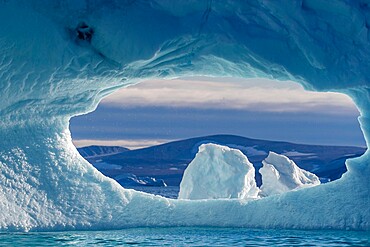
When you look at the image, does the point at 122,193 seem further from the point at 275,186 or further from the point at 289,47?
the point at 275,186

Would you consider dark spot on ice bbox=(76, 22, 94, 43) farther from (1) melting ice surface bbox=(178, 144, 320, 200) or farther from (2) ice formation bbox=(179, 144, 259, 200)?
(2) ice formation bbox=(179, 144, 259, 200)

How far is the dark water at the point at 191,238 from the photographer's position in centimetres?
948

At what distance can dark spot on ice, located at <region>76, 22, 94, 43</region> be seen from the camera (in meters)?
10.3

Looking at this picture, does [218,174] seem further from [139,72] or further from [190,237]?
[190,237]

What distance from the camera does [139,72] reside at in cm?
1165

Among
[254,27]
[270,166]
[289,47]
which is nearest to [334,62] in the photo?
[289,47]

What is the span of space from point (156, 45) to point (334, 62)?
3.23 m

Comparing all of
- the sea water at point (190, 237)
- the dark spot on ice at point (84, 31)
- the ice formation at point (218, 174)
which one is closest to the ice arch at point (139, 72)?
the dark spot on ice at point (84, 31)

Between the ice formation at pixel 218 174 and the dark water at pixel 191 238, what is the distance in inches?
321

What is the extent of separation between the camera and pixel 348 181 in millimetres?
11680

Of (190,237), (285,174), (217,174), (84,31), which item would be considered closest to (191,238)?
(190,237)

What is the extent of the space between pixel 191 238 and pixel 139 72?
3402 mm

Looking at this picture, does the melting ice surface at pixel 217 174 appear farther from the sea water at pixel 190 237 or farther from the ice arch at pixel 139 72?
the sea water at pixel 190 237

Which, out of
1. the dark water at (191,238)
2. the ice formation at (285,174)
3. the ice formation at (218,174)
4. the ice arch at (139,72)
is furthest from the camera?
the ice formation at (285,174)
